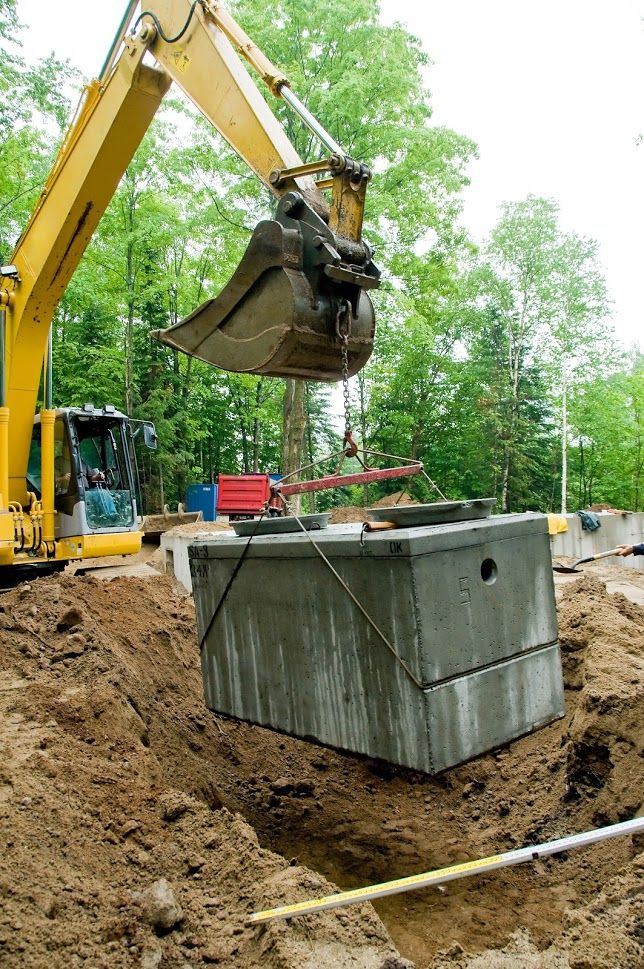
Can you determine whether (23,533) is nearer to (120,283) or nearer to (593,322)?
(120,283)

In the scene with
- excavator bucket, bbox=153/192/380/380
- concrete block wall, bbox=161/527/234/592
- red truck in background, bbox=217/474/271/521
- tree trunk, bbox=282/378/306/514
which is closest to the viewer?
excavator bucket, bbox=153/192/380/380

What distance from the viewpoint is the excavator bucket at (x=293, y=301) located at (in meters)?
3.68

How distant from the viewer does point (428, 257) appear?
18406 mm

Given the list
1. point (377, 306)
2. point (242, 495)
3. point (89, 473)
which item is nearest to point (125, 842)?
point (89, 473)

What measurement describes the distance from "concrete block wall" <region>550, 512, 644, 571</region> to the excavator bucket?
34.3ft

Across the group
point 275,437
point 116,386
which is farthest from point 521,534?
point 275,437

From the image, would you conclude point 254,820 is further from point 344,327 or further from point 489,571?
point 344,327

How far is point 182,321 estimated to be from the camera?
165 inches

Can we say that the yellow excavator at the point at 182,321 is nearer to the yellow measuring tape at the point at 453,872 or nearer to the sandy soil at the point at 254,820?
the sandy soil at the point at 254,820

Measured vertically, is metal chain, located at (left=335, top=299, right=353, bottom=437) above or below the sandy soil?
above

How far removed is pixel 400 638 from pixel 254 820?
229 cm

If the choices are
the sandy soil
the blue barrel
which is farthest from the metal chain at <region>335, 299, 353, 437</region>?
the blue barrel

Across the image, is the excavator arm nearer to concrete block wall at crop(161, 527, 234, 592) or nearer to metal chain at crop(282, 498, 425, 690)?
metal chain at crop(282, 498, 425, 690)

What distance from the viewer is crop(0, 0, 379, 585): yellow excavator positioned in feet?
12.3
